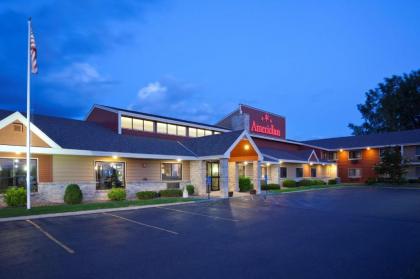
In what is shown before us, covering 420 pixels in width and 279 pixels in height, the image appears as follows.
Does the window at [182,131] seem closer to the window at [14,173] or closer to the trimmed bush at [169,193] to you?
the trimmed bush at [169,193]

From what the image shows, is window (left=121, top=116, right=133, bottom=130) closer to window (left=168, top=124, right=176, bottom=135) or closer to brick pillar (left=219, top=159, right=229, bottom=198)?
window (left=168, top=124, right=176, bottom=135)

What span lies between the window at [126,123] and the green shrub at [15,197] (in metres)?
10.1

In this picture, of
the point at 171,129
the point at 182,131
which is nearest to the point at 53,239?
the point at 171,129

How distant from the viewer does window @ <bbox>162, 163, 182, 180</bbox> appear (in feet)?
77.7

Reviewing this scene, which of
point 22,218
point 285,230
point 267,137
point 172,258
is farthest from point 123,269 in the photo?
point 267,137

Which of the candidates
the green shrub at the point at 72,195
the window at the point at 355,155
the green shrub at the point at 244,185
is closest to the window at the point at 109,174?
the green shrub at the point at 72,195

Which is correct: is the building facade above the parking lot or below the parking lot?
above

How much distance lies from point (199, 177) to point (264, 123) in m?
18.2

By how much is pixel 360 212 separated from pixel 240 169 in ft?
56.1

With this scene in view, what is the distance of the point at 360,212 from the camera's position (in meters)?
15.4

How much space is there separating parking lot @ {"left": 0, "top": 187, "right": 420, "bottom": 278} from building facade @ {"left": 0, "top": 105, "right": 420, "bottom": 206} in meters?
5.36

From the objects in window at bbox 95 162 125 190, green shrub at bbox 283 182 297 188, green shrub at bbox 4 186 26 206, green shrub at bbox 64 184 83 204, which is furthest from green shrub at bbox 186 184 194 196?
green shrub at bbox 283 182 297 188

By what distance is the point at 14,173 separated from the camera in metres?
16.7

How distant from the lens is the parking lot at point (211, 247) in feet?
21.4
